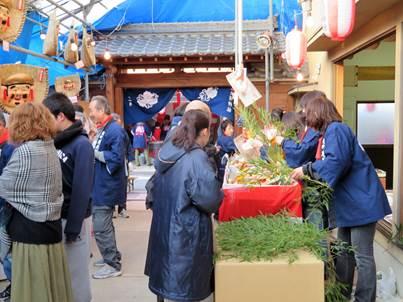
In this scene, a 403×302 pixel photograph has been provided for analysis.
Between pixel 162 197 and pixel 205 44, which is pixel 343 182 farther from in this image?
pixel 205 44

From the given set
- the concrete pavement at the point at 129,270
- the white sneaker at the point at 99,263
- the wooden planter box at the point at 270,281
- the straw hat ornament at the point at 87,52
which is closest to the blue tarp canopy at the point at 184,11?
the straw hat ornament at the point at 87,52

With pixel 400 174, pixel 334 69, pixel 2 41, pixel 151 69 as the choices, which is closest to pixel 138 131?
pixel 151 69

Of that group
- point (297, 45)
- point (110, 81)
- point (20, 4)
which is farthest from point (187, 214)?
point (110, 81)

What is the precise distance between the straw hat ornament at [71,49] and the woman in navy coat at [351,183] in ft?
23.1

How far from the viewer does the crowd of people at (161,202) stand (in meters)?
3.13

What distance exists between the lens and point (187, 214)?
123 inches

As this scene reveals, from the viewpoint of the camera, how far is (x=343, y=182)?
12.8 ft

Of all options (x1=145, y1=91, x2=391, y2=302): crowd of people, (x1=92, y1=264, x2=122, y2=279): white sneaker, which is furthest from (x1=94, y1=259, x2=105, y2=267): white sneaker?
(x1=145, y1=91, x2=391, y2=302): crowd of people

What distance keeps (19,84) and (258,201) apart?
3.79m

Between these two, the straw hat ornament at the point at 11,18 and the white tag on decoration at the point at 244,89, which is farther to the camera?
the white tag on decoration at the point at 244,89

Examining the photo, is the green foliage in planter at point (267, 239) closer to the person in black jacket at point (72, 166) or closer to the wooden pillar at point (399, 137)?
the person in black jacket at point (72, 166)

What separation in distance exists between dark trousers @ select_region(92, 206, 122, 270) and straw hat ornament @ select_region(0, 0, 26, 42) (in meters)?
2.36

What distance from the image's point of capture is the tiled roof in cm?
1139

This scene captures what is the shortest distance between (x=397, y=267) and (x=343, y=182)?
146 cm
